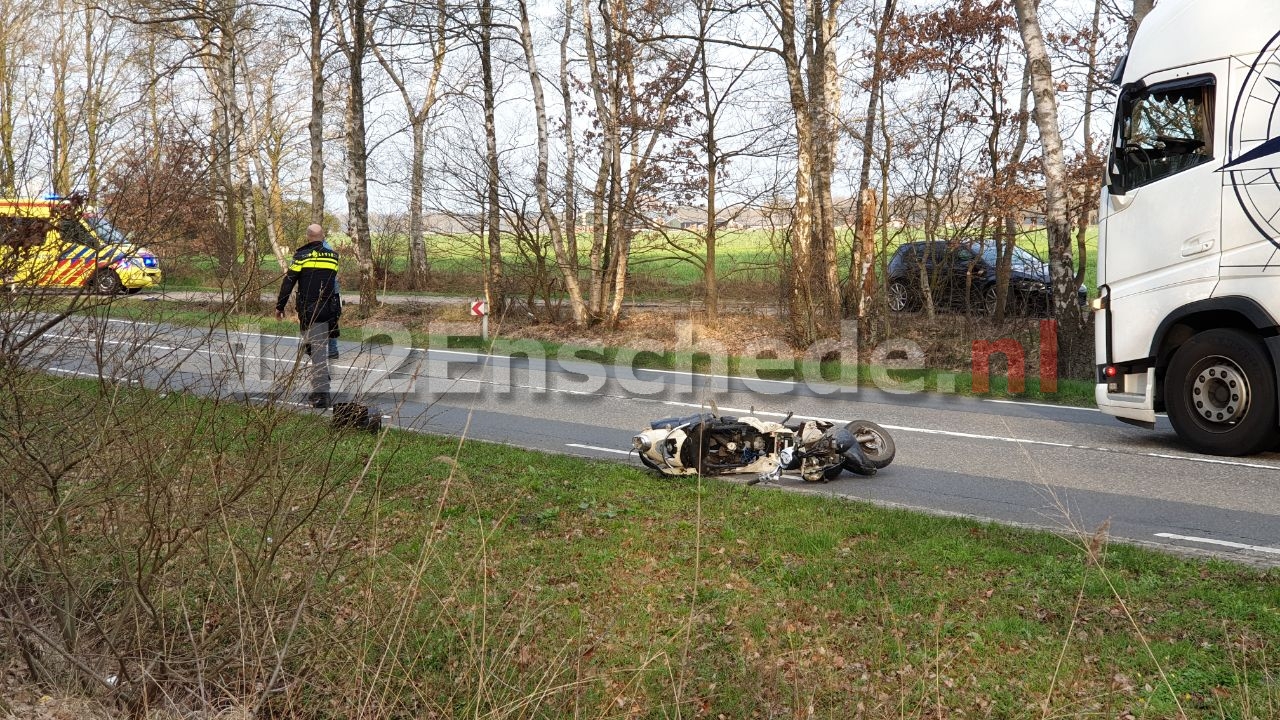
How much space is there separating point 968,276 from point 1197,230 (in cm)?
938

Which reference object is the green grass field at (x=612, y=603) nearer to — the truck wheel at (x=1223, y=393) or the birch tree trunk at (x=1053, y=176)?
the truck wheel at (x=1223, y=393)

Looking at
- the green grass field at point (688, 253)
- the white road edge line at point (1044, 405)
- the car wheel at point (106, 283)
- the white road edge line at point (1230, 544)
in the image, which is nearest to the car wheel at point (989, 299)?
the green grass field at point (688, 253)

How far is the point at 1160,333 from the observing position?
1036cm

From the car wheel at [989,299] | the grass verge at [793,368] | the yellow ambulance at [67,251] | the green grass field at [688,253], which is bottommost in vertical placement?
the grass verge at [793,368]

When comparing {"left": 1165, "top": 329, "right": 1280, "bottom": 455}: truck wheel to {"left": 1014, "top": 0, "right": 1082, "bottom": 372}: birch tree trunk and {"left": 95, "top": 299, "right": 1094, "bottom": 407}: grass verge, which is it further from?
{"left": 1014, "top": 0, "right": 1082, "bottom": 372}: birch tree trunk

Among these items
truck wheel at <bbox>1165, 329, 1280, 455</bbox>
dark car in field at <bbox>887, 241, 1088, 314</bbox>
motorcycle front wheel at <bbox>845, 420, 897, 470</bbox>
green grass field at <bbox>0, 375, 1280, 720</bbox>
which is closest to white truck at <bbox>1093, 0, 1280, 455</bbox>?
truck wheel at <bbox>1165, 329, 1280, 455</bbox>

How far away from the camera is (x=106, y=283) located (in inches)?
221

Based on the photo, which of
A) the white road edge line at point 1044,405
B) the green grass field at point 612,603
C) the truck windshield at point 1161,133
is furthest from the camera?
the white road edge line at point 1044,405

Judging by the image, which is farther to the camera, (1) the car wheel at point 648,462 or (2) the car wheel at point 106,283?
(1) the car wheel at point 648,462

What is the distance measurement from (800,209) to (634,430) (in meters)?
8.99

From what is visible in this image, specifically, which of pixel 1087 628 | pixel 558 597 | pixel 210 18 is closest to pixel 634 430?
pixel 558 597

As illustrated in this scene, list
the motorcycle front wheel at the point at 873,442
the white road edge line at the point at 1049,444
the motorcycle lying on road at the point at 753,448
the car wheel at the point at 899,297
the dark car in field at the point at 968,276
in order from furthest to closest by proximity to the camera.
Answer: the car wheel at the point at 899,297 → the dark car in field at the point at 968,276 → the white road edge line at the point at 1049,444 → the motorcycle front wheel at the point at 873,442 → the motorcycle lying on road at the point at 753,448

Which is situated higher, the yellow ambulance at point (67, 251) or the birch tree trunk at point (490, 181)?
the birch tree trunk at point (490, 181)

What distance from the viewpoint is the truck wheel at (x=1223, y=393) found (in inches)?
380
